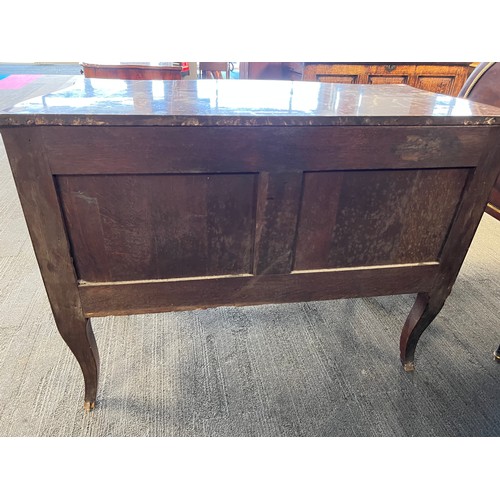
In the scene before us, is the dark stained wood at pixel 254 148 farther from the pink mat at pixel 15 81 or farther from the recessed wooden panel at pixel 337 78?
the pink mat at pixel 15 81

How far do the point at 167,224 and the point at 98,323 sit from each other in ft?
2.53

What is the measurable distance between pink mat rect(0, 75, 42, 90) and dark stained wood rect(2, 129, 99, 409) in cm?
568

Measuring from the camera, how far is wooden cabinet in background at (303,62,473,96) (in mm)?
2300

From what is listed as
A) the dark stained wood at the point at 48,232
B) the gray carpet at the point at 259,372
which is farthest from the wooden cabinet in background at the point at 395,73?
the dark stained wood at the point at 48,232

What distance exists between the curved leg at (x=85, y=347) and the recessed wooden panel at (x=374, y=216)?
526mm

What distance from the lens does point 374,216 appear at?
89 cm

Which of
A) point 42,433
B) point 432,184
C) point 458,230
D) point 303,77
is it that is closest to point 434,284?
point 458,230

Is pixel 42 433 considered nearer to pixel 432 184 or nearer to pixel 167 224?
pixel 167 224

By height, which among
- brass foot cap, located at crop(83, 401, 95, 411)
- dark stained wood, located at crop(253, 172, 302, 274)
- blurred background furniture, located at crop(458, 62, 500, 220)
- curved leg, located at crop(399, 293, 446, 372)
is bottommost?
brass foot cap, located at crop(83, 401, 95, 411)

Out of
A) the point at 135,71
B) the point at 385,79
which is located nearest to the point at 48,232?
the point at 135,71

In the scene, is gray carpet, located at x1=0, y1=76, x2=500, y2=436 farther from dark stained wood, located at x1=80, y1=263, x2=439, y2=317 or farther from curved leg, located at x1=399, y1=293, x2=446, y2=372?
dark stained wood, located at x1=80, y1=263, x2=439, y2=317

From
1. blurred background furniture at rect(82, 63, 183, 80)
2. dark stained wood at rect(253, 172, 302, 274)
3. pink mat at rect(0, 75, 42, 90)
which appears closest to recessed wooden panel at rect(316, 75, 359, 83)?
blurred background furniture at rect(82, 63, 183, 80)

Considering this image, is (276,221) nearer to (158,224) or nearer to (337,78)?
(158,224)

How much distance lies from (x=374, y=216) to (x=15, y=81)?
6698 mm
